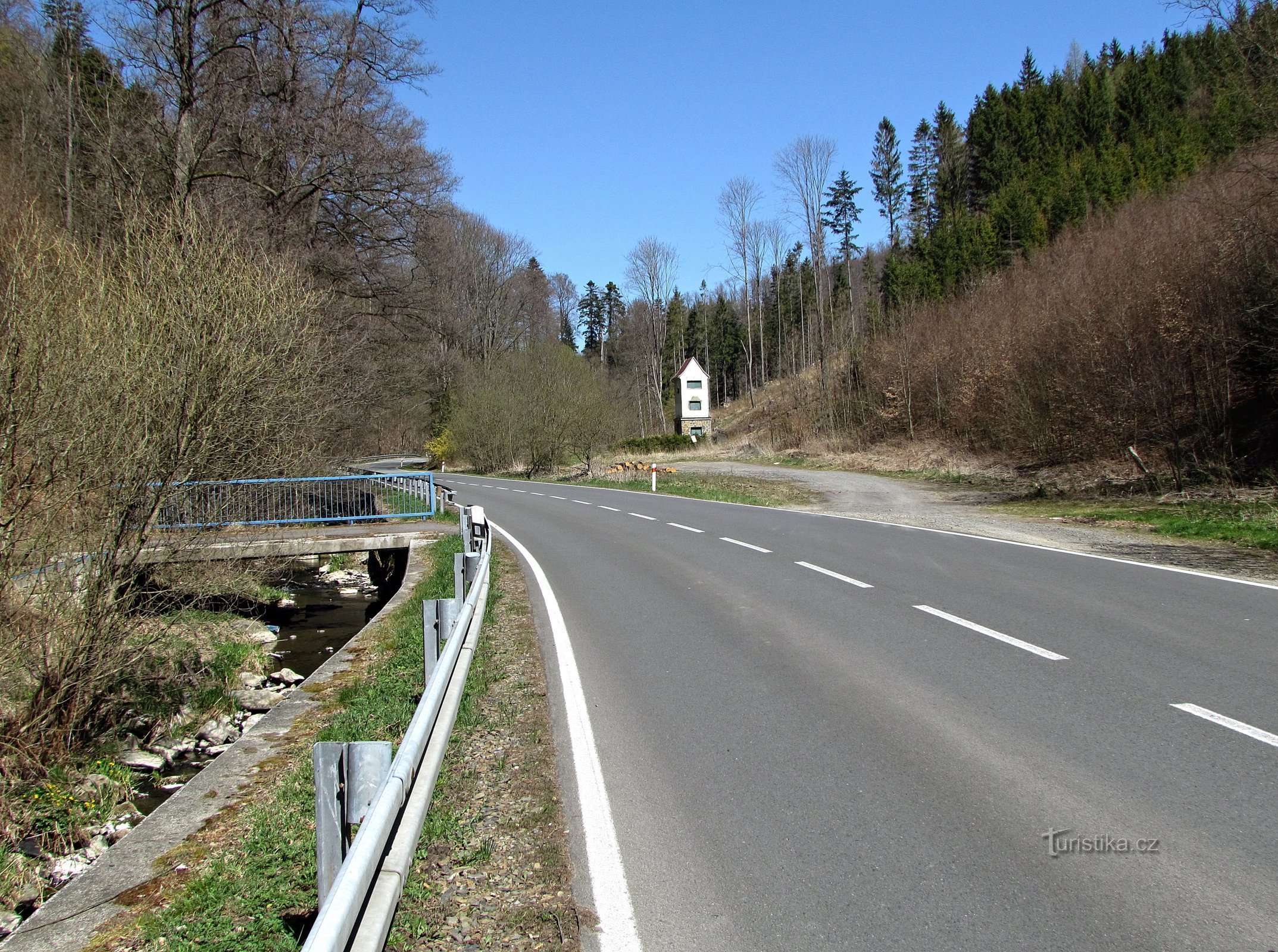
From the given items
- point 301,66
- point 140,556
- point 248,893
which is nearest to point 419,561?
point 140,556

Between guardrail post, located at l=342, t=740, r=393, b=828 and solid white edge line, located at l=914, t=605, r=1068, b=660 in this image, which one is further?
solid white edge line, located at l=914, t=605, r=1068, b=660

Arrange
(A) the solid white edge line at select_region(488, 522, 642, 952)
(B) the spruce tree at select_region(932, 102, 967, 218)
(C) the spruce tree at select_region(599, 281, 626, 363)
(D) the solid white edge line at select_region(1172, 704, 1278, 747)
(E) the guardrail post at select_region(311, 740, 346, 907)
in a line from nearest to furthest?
(E) the guardrail post at select_region(311, 740, 346, 907) → (A) the solid white edge line at select_region(488, 522, 642, 952) → (D) the solid white edge line at select_region(1172, 704, 1278, 747) → (B) the spruce tree at select_region(932, 102, 967, 218) → (C) the spruce tree at select_region(599, 281, 626, 363)

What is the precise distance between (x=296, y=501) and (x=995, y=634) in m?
15.4

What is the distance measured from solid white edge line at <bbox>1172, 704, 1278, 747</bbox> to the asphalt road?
0.02m

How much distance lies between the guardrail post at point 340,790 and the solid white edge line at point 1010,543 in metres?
9.57

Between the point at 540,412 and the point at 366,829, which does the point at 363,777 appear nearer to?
the point at 366,829

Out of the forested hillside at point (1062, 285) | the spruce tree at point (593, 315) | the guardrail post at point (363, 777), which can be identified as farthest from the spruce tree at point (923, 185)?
the guardrail post at point (363, 777)

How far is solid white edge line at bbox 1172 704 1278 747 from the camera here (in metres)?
4.68

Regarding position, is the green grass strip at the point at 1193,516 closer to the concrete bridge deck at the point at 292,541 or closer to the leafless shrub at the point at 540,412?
the concrete bridge deck at the point at 292,541

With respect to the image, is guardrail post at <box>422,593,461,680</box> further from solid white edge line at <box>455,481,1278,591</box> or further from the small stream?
solid white edge line at <box>455,481,1278,591</box>

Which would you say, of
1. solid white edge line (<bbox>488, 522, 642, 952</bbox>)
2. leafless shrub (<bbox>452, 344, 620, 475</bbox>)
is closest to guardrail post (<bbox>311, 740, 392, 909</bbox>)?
solid white edge line (<bbox>488, 522, 642, 952</bbox>)

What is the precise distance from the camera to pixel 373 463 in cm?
5512

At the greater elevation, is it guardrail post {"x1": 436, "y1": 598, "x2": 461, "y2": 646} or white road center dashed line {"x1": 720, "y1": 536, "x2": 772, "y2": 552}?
guardrail post {"x1": 436, "y1": 598, "x2": 461, "y2": 646}

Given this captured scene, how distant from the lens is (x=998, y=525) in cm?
1652
